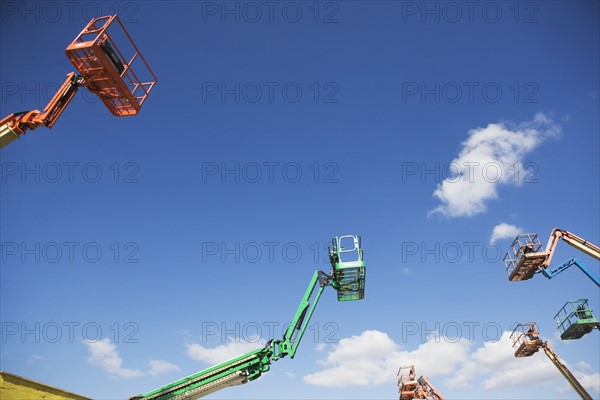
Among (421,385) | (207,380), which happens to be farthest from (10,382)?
(421,385)

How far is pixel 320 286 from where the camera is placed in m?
14.2

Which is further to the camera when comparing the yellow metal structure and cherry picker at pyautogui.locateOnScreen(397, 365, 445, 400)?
cherry picker at pyautogui.locateOnScreen(397, 365, 445, 400)

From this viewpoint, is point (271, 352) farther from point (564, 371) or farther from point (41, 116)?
point (564, 371)

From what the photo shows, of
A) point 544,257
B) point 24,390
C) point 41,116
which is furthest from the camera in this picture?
point 544,257

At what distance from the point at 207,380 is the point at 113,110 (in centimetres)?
936

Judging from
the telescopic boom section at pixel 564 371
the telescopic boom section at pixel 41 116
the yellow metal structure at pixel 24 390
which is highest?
the telescopic boom section at pixel 41 116

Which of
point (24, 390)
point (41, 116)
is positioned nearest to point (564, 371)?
point (24, 390)

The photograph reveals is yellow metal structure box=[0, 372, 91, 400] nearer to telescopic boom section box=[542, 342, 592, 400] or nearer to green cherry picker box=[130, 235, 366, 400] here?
green cherry picker box=[130, 235, 366, 400]

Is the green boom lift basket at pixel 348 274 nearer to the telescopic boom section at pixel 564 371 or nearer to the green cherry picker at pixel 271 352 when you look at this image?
the green cherry picker at pixel 271 352

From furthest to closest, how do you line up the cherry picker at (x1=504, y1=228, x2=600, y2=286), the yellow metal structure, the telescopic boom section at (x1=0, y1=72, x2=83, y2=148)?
the cherry picker at (x1=504, y1=228, x2=600, y2=286)
the telescopic boom section at (x1=0, y1=72, x2=83, y2=148)
the yellow metal structure

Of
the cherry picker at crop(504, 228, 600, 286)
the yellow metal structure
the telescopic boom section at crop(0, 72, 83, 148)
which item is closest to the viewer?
the yellow metal structure

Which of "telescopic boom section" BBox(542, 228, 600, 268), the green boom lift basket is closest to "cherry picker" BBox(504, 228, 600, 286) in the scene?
"telescopic boom section" BBox(542, 228, 600, 268)

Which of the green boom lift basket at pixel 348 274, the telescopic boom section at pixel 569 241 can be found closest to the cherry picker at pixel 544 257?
the telescopic boom section at pixel 569 241

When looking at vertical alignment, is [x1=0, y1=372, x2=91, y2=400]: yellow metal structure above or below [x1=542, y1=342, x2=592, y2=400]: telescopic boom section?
below
